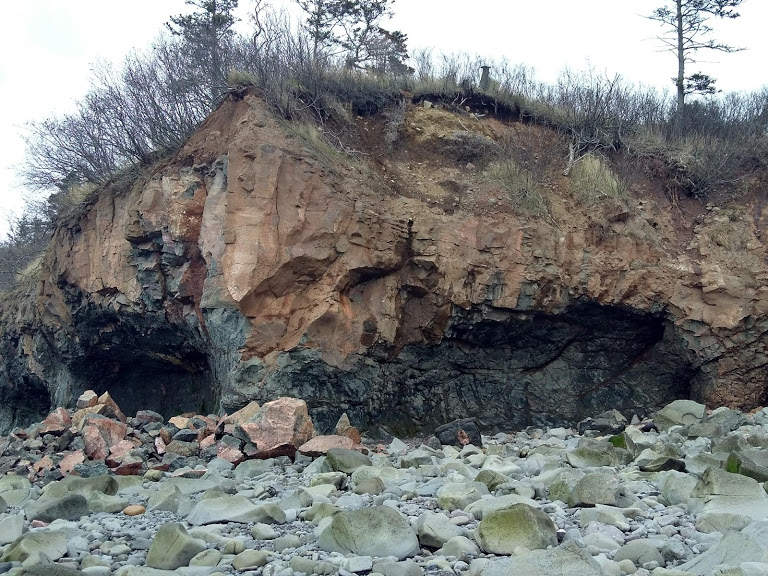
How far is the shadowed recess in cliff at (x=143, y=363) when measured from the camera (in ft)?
35.6

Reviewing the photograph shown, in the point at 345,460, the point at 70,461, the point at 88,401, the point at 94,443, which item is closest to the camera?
the point at 345,460

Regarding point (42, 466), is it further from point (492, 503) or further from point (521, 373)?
point (521, 373)

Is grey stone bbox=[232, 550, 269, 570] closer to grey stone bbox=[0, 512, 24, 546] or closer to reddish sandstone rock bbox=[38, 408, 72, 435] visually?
grey stone bbox=[0, 512, 24, 546]

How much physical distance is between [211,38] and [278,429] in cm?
986

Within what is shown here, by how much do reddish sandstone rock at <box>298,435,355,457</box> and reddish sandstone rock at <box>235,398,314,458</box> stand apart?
0.16 meters

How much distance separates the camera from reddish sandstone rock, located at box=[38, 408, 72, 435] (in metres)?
8.32

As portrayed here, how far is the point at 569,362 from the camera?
10477mm

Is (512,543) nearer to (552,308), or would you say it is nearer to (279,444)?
(279,444)

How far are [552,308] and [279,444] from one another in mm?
4383

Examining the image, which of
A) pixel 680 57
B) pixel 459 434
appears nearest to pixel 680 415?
pixel 459 434

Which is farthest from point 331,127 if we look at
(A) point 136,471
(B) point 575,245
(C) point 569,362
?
(A) point 136,471

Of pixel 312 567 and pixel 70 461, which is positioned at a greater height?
pixel 312 567

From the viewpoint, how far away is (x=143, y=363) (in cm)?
1216

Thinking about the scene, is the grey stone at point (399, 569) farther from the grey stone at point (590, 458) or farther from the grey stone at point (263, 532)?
the grey stone at point (590, 458)
